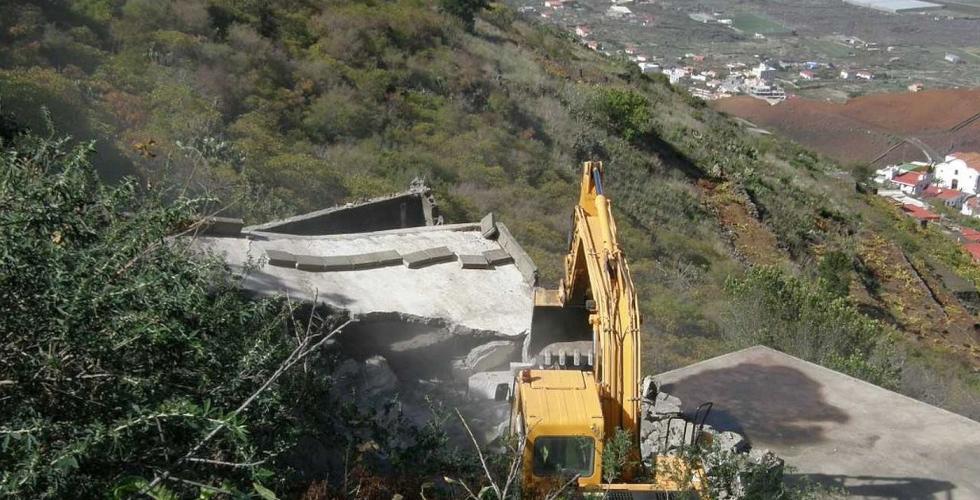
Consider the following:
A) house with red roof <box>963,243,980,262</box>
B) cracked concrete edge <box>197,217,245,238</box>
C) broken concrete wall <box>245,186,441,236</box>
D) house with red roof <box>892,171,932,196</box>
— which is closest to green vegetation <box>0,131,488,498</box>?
cracked concrete edge <box>197,217,245,238</box>

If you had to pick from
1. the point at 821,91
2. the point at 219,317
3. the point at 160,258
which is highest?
the point at 160,258

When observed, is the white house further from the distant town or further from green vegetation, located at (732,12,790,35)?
green vegetation, located at (732,12,790,35)

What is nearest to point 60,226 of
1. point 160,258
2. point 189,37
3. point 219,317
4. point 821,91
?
point 160,258

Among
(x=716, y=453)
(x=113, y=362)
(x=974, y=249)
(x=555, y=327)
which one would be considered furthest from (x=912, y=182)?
(x=113, y=362)

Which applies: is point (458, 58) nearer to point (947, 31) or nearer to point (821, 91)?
point (821, 91)

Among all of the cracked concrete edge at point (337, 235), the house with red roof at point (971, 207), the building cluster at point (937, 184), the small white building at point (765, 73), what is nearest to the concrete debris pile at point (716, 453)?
the cracked concrete edge at point (337, 235)

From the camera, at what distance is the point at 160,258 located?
20.1 ft

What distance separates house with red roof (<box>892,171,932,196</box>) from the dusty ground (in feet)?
15.4

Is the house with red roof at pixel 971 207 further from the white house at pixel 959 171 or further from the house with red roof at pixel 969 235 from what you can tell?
the house with red roof at pixel 969 235

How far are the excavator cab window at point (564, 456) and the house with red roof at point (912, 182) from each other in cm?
5332

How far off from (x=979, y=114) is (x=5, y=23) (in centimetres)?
6170

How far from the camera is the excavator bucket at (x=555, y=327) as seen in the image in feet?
38.4

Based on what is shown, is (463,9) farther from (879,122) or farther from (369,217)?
(879,122)

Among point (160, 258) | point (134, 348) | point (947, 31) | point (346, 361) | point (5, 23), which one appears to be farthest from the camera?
point (947, 31)
